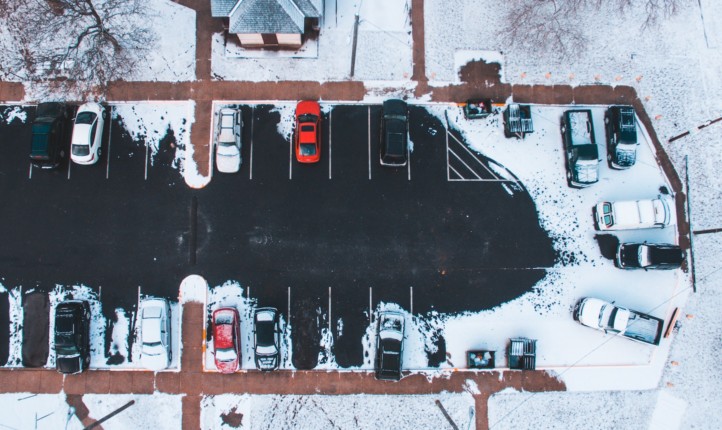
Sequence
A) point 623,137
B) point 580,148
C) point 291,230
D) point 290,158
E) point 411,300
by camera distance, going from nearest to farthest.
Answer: point 580,148 < point 623,137 < point 411,300 < point 291,230 < point 290,158

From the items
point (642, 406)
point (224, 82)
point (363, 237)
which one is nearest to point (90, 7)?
point (224, 82)

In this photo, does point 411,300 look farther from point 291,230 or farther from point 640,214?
point 640,214

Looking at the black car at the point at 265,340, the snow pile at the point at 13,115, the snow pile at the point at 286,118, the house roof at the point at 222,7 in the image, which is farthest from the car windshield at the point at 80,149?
the black car at the point at 265,340

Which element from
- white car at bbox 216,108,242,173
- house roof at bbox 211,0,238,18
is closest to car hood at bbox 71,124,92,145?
white car at bbox 216,108,242,173

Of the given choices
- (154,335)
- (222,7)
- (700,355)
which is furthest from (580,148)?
(154,335)

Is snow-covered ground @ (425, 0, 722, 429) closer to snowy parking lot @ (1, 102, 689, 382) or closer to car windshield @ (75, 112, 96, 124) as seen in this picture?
snowy parking lot @ (1, 102, 689, 382)

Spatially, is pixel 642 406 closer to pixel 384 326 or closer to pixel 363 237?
pixel 384 326
